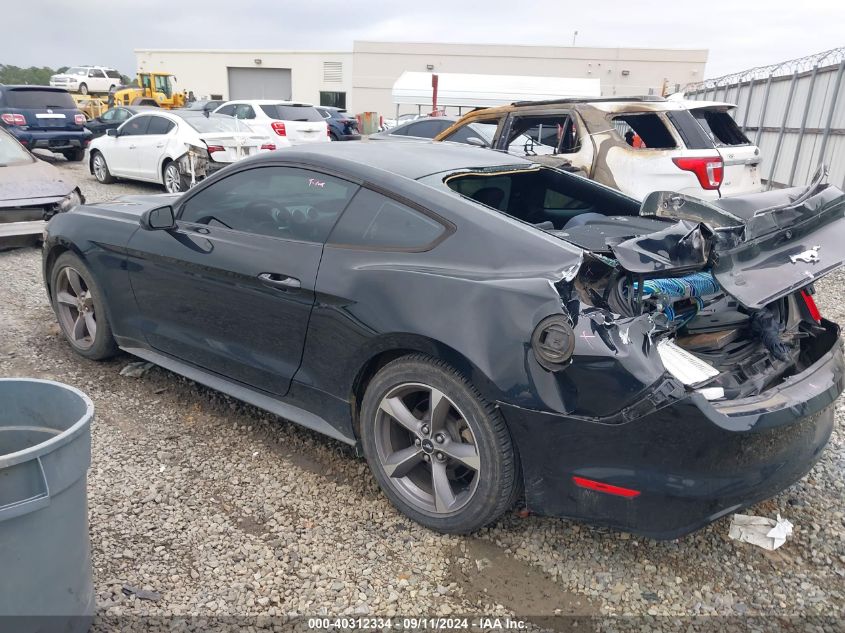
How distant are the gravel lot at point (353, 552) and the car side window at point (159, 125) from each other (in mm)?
9126

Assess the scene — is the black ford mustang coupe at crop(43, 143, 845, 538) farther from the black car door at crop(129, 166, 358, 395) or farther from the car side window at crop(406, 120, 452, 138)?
the car side window at crop(406, 120, 452, 138)

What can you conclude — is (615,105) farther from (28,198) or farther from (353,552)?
(28,198)

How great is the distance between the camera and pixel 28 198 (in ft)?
23.7

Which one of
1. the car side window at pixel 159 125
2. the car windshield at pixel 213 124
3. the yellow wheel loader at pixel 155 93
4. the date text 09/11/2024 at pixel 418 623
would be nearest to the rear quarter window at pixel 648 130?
the date text 09/11/2024 at pixel 418 623

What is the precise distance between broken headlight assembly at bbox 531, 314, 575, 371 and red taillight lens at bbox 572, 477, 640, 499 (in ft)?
1.46

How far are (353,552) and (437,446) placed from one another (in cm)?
57

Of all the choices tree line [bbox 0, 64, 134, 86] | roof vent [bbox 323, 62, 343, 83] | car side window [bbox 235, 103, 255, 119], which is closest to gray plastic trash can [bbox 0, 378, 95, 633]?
car side window [bbox 235, 103, 255, 119]

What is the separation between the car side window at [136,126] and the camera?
11.8 meters

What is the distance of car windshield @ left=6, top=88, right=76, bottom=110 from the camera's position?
47.9 feet

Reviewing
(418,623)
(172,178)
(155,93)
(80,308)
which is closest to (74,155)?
(172,178)

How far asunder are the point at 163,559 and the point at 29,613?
0.77m

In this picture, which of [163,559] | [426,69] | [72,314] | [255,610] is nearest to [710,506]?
[255,610]

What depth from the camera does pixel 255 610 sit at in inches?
94.2

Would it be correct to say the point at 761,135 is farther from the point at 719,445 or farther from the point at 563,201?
the point at 719,445
